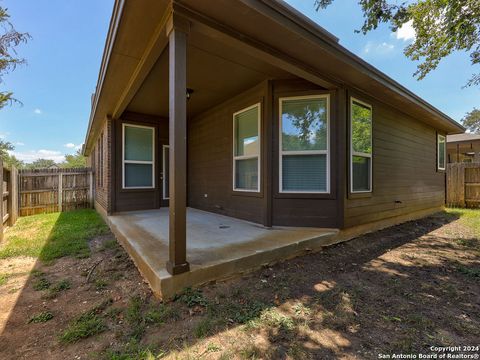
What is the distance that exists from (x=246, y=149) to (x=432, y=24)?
5007 millimetres

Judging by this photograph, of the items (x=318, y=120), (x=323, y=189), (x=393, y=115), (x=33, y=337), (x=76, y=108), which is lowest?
(x=33, y=337)

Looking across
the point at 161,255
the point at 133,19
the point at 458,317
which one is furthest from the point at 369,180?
the point at 133,19

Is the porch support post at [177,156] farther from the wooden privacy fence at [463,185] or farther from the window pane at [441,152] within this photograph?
the wooden privacy fence at [463,185]

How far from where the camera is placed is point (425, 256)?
3.54 m

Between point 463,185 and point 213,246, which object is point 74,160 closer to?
point 213,246

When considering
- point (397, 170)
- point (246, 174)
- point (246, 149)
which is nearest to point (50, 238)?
point (246, 174)

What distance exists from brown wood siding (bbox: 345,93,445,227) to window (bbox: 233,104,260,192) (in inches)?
69.4

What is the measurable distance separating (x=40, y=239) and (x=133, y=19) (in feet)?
14.0

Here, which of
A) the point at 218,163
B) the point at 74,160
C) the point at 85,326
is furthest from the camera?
the point at 74,160

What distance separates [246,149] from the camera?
189 inches

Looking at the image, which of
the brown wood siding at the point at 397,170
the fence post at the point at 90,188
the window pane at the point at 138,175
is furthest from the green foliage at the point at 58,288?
the fence post at the point at 90,188

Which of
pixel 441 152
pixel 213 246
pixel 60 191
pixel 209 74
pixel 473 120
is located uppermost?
pixel 473 120

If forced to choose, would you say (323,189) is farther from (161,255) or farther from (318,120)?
(161,255)

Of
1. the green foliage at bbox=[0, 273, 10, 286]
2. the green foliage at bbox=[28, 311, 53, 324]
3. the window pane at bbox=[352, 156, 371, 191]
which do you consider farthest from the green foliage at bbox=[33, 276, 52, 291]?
the window pane at bbox=[352, 156, 371, 191]
